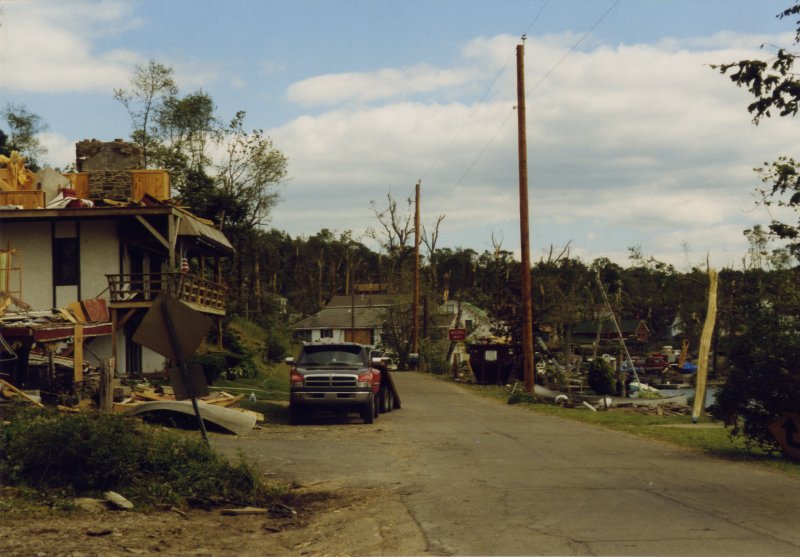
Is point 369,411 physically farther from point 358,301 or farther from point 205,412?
point 358,301

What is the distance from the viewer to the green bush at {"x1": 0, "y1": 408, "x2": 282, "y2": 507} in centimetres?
1045

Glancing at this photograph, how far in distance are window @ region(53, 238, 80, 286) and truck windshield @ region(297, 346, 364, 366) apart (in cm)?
1258

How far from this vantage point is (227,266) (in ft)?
182

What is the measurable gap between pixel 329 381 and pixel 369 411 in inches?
49.1

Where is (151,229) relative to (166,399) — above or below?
above

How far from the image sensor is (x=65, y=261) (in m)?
30.8

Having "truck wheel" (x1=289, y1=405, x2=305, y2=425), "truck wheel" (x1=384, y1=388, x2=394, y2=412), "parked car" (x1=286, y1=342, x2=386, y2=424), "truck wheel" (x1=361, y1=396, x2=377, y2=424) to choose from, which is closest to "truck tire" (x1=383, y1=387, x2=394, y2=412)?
"truck wheel" (x1=384, y1=388, x2=394, y2=412)

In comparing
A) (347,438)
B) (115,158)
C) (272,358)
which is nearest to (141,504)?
(347,438)

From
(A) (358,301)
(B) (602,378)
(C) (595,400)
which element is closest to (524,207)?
(C) (595,400)

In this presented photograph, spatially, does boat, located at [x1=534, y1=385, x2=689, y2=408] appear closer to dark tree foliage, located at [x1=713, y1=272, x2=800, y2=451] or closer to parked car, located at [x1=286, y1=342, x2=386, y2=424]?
parked car, located at [x1=286, y1=342, x2=386, y2=424]

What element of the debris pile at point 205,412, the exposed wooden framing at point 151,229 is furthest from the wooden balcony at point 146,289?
the debris pile at point 205,412

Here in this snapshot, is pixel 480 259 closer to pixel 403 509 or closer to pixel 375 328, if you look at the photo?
pixel 375 328

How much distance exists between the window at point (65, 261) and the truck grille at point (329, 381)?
1351cm

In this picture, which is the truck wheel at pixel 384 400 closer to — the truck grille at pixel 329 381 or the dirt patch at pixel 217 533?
the truck grille at pixel 329 381
